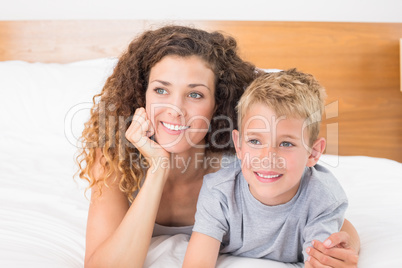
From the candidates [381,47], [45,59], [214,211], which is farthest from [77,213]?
[381,47]

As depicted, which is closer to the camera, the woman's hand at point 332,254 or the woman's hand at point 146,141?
the woman's hand at point 332,254

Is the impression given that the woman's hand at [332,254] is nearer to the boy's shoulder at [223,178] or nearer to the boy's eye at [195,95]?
the boy's shoulder at [223,178]

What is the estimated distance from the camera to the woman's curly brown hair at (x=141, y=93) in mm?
1247

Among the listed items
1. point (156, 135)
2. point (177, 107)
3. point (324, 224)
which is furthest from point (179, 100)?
point (324, 224)

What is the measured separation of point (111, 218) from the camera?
3.84ft

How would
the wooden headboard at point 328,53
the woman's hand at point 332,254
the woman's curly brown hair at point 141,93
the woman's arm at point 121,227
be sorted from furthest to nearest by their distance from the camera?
1. the wooden headboard at point 328,53
2. the woman's curly brown hair at point 141,93
3. the woman's arm at point 121,227
4. the woman's hand at point 332,254

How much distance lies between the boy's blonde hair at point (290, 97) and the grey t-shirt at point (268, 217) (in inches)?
5.7

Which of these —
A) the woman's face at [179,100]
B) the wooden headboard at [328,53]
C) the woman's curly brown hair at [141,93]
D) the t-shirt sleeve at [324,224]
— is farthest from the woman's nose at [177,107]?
the wooden headboard at [328,53]

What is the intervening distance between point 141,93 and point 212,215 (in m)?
0.46

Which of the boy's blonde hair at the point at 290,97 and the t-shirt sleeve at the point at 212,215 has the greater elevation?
the boy's blonde hair at the point at 290,97

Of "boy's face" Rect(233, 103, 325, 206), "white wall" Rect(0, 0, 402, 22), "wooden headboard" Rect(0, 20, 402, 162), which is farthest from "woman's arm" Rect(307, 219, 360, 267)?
"white wall" Rect(0, 0, 402, 22)

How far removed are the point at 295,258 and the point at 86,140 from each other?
0.75 metres

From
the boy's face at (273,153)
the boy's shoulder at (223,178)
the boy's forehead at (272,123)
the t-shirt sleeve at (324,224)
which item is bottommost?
the t-shirt sleeve at (324,224)

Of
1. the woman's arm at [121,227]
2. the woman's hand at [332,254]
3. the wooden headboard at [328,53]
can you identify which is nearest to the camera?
the woman's hand at [332,254]
